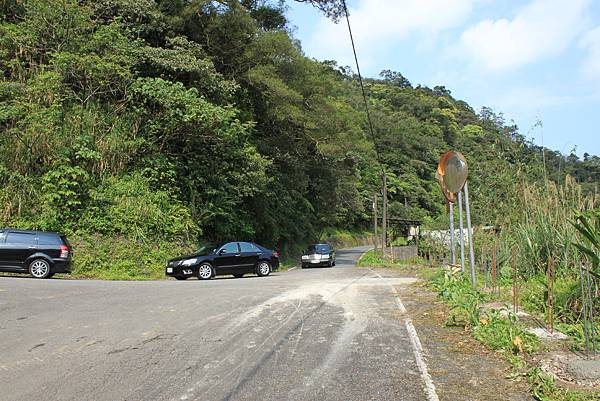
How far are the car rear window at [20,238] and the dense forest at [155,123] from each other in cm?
351

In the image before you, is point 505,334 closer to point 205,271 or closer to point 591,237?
point 591,237

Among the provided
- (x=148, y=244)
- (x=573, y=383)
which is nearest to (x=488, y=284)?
(x=573, y=383)

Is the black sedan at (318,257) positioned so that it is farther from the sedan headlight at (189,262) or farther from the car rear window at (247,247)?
the sedan headlight at (189,262)

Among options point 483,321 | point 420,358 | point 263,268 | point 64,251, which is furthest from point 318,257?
point 420,358

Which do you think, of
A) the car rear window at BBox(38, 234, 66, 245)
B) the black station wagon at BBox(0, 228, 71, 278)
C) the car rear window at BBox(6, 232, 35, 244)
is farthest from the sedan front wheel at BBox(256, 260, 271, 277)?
the car rear window at BBox(6, 232, 35, 244)

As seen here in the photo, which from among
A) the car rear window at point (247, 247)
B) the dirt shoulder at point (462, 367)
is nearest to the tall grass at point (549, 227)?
the dirt shoulder at point (462, 367)

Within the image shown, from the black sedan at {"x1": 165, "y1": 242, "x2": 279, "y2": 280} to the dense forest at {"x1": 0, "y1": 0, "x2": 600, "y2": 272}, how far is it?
324 cm

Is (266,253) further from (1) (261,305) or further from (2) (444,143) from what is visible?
(2) (444,143)

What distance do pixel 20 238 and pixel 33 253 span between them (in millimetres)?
600

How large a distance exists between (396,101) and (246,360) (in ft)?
355

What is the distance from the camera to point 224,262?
19.2m

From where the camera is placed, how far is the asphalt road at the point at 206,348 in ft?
16.6

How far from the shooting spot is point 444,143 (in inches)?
3401

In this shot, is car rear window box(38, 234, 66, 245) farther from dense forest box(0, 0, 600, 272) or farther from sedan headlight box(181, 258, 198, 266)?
sedan headlight box(181, 258, 198, 266)
